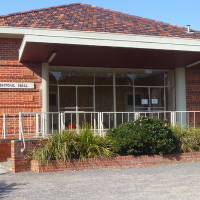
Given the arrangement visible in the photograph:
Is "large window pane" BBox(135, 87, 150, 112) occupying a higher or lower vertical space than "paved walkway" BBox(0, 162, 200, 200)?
higher

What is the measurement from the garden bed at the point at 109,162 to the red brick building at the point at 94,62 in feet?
12.4

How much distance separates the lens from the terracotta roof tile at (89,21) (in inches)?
500

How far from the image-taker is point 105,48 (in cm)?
1043

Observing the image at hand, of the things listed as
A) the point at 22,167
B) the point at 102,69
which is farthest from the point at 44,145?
the point at 102,69

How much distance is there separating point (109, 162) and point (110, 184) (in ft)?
6.32

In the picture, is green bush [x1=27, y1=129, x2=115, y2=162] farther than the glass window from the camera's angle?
No

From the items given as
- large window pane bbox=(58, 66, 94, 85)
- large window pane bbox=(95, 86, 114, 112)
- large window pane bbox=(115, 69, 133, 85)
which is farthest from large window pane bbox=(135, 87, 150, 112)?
large window pane bbox=(58, 66, 94, 85)

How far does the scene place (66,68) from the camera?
13492mm

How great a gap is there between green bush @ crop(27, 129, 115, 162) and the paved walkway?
0.51 meters

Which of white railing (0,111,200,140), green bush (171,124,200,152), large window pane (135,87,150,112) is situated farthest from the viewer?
large window pane (135,87,150,112)

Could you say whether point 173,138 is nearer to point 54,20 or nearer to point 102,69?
point 102,69

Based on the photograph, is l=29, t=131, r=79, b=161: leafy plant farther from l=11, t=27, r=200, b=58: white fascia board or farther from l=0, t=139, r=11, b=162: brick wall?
l=11, t=27, r=200, b=58: white fascia board

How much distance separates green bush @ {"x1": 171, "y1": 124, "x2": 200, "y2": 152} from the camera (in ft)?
32.2

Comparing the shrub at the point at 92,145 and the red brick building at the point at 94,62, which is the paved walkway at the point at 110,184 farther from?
the red brick building at the point at 94,62
